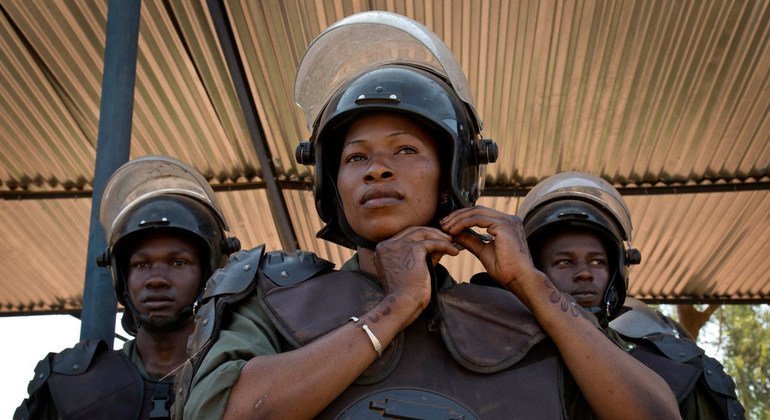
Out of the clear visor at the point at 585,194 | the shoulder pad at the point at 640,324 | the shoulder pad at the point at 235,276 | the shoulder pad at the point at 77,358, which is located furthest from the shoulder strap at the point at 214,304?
the shoulder pad at the point at 640,324

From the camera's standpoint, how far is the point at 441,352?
2777mm

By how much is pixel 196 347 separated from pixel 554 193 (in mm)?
2447

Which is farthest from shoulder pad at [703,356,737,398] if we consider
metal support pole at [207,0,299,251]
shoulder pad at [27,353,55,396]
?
metal support pole at [207,0,299,251]

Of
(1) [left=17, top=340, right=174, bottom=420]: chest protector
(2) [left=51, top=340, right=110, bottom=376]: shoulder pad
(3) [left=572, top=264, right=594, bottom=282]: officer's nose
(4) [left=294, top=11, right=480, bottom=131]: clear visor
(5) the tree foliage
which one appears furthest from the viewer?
(5) the tree foliage

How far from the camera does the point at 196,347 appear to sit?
272 centimetres

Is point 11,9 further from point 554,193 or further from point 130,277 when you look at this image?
point 554,193

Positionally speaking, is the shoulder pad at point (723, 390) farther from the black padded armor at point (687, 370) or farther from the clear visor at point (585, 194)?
the clear visor at point (585, 194)

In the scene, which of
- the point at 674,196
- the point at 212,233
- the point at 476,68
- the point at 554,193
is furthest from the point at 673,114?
the point at 212,233

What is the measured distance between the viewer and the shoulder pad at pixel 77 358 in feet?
14.3

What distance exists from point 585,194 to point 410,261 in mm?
2140

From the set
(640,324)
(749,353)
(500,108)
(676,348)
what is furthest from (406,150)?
(749,353)

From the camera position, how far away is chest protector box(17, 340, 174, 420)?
4.20 m

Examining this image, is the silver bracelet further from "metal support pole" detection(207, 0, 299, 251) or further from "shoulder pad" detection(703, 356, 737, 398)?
"metal support pole" detection(207, 0, 299, 251)

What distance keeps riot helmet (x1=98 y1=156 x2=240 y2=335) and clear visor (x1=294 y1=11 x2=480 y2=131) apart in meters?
1.43
